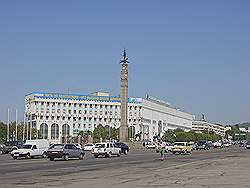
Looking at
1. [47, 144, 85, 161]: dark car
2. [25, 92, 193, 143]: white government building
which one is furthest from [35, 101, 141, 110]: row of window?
[47, 144, 85, 161]: dark car

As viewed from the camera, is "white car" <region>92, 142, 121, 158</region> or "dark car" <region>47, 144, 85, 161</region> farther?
"white car" <region>92, 142, 121, 158</region>

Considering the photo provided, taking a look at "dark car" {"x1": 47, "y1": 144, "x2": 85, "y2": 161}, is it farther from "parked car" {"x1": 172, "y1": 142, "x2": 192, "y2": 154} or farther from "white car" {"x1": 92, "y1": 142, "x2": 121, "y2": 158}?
"parked car" {"x1": 172, "y1": 142, "x2": 192, "y2": 154}

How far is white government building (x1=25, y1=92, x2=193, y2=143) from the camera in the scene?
174 metres

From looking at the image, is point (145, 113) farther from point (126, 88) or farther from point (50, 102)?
point (126, 88)

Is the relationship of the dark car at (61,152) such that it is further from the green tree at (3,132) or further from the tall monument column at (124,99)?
the green tree at (3,132)

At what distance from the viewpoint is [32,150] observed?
47.4m

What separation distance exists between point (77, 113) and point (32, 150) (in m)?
137

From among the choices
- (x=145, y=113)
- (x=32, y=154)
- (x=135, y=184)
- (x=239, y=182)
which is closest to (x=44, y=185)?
(x=135, y=184)

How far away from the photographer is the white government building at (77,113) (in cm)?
17425

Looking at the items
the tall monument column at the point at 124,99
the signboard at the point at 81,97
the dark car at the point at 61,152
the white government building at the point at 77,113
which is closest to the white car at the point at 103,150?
the dark car at the point at 61,152

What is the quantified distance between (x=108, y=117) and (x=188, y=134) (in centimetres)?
3142

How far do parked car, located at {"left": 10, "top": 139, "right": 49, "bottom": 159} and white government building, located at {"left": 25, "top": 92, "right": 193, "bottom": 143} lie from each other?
389 ft

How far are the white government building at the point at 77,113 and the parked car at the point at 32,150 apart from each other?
389 feet

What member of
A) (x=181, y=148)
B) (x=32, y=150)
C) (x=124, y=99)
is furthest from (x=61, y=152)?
(x=124, y=99)
